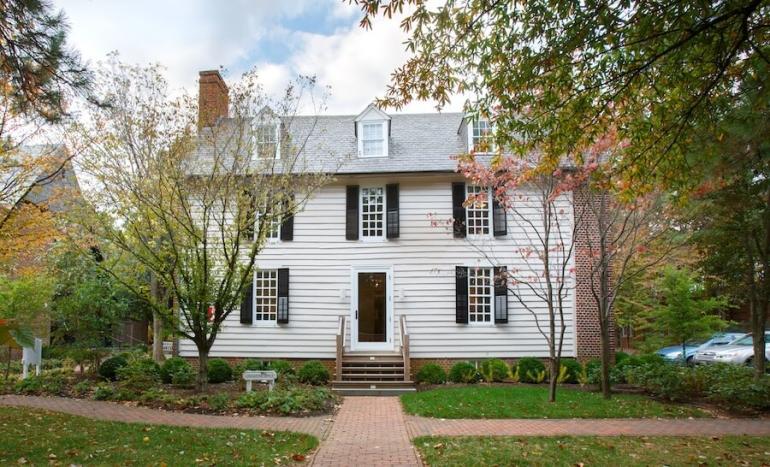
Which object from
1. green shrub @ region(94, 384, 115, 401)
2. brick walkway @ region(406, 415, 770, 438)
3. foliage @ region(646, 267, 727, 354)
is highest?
foliage @ region(646, 267, 727, 354)

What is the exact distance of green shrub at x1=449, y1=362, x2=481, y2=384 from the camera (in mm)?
14086

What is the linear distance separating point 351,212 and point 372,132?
2.46 m

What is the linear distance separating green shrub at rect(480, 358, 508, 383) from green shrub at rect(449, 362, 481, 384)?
0.21 meters

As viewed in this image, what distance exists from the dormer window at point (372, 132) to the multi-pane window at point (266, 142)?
4.64m

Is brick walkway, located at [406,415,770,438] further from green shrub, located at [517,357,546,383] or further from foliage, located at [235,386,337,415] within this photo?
green shrub, located at [517,357,546,383]

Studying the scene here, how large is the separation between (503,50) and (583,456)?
490cm

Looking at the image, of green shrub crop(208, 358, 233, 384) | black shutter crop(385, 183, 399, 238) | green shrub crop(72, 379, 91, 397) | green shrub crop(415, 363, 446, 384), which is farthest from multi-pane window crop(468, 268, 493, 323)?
green shrub crop(72, 379, 91, 397)

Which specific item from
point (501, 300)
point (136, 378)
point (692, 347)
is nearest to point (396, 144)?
point (501, 300)

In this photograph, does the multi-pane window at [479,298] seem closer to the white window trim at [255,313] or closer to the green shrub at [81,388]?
the white window trim at [255,313]

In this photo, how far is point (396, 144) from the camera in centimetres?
1638

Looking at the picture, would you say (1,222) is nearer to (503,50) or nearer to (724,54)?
(503,50)

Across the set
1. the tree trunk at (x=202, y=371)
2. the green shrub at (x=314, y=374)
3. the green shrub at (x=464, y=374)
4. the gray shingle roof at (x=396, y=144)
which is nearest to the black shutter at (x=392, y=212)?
the gray shingle roof at (x=396, y=144)

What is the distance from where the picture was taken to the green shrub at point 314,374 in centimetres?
1378

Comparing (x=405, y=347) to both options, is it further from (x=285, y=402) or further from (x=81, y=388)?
(x=81, y=388)
